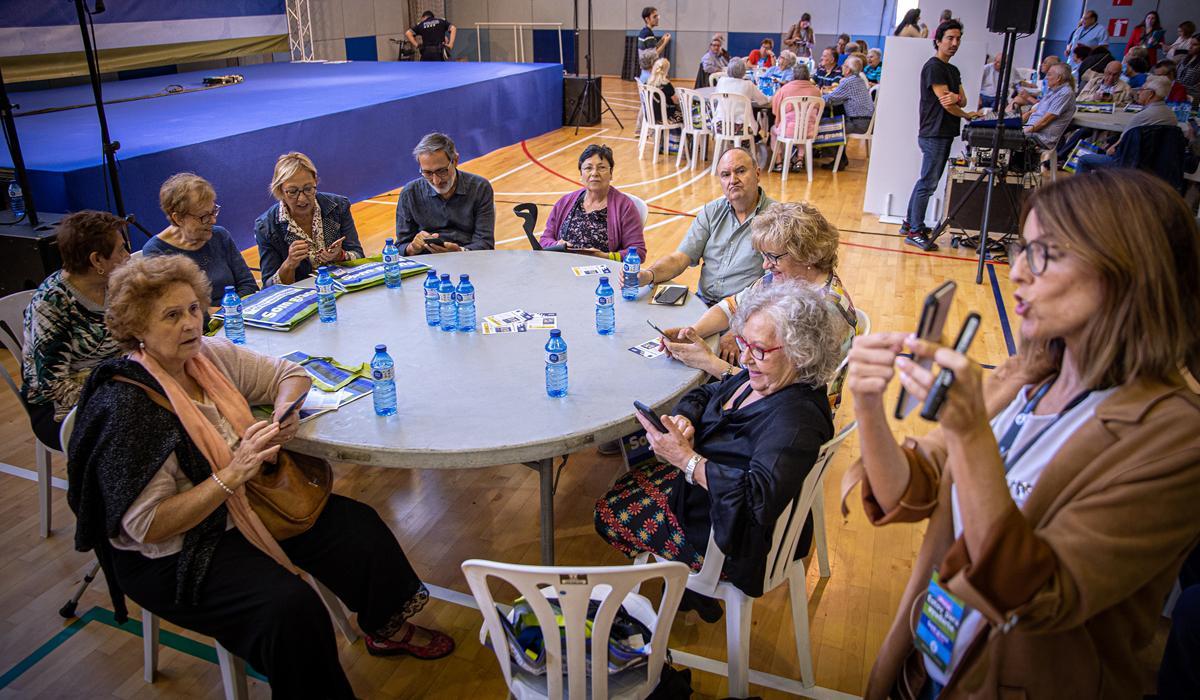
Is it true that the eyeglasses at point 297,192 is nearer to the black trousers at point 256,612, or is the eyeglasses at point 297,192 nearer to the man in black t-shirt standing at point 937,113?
the black trousers at point 256,612

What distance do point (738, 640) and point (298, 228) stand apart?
3018mm

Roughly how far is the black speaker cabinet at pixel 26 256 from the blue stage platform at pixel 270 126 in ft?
2.20

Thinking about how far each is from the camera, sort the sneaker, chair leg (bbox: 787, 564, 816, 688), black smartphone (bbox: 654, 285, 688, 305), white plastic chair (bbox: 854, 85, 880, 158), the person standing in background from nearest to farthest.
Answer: chair leg (bbox: 787, 564, 816, 688) < black smartphone (bbox: 654, 285, 688, 305) < the sneaker < white plastic chair (bbox: 854, 85, 880, 158) < the person standing in background

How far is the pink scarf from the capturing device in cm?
218

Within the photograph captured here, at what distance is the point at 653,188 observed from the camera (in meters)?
9.13

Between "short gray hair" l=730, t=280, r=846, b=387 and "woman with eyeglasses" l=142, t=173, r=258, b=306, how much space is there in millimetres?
2611

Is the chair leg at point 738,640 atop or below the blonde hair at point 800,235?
below

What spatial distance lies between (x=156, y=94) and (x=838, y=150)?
27.3ft

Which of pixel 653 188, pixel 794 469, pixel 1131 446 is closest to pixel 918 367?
pixel 1131 446

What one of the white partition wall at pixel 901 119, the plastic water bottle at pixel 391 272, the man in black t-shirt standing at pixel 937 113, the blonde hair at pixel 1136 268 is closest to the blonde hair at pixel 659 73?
the white partition wall at pixel 901 119

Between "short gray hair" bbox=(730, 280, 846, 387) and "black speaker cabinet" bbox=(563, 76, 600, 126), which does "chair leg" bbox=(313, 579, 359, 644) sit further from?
"black speaker cabinet" bbox=(563, 76, 600, 126)

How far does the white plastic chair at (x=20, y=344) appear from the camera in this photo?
3090 millimetres

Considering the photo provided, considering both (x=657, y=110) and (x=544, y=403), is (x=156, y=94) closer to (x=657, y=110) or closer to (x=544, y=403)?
(x=657, y=110)

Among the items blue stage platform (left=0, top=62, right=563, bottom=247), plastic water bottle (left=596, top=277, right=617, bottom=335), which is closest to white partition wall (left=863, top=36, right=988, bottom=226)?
blue stage platform (left=0, top=62, right=563, bottom=247)
